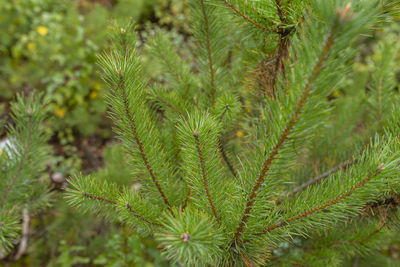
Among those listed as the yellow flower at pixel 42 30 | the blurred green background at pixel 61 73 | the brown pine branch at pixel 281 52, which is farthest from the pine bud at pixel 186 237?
the yellow flower at pixel 42 30

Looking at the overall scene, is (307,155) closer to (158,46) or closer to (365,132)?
(365,132)

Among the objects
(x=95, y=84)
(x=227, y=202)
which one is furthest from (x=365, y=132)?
(x=95, y=84)

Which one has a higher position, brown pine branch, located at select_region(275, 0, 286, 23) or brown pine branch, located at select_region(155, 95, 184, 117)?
brown pine branch, located at select_region(275, 0, 286, 23)

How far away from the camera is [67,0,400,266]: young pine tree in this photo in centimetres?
40

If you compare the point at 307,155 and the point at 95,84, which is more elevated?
the point at 307,155

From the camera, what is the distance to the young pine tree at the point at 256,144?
0.40m

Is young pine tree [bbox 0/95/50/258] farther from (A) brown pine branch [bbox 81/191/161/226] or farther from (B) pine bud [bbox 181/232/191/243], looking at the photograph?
(B) pine bud [bbox 181/232/191/243]

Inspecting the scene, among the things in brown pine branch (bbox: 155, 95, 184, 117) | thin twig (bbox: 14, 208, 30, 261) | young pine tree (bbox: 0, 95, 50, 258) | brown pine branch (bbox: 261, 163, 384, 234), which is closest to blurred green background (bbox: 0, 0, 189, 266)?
thin twig (bbox: 14, 208, 30, 261)

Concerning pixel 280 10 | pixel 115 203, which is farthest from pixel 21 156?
pixel 280 10

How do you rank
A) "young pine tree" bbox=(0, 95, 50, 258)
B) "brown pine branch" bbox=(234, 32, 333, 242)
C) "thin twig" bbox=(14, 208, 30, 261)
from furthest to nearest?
"thin twig" bbox=(14, 208, 30, 261) < "young pine tree" bbox=(0, 95, 50, 258) < "brown pine branch" bbox=(234, 32, 333, 242)

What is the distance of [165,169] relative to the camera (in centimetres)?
70

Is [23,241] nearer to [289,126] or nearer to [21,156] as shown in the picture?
[21,156]

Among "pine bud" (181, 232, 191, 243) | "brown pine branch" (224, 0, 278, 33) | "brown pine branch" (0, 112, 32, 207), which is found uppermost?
"brown pine branch" (224, 0, 278, 33)

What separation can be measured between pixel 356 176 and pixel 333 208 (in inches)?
3.3
